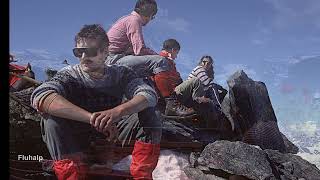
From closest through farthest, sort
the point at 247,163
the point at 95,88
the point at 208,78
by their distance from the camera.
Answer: the point at 247,163 < the point at 208,78 < the point at 95,88

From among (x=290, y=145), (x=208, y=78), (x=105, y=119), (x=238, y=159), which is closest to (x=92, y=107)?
(x=105, y=119)

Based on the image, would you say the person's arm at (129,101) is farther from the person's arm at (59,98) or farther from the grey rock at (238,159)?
the grey rock at (238,159)

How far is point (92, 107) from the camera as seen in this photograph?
383 cm

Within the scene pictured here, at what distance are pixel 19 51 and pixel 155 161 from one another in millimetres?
1145

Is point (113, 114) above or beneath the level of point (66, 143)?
above

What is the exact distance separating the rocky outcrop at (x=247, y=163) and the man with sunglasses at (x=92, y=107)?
1.10 feet

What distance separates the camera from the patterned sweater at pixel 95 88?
3840 mm

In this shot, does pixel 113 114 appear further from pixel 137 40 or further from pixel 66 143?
pixel 137 40

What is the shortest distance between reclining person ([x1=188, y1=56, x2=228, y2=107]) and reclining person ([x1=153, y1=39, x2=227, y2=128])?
0.09 feet

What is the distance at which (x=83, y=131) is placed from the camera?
387 centimetres

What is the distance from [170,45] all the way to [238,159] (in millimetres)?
830

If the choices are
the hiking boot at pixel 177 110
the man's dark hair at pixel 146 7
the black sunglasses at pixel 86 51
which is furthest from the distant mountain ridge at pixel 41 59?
the hiking boot at pixel 177 110

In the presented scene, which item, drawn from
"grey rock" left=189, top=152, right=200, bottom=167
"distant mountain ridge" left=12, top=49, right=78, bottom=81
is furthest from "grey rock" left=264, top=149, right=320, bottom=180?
"distant mountain ridge" left=12, top=49, right=78, bottom=81
